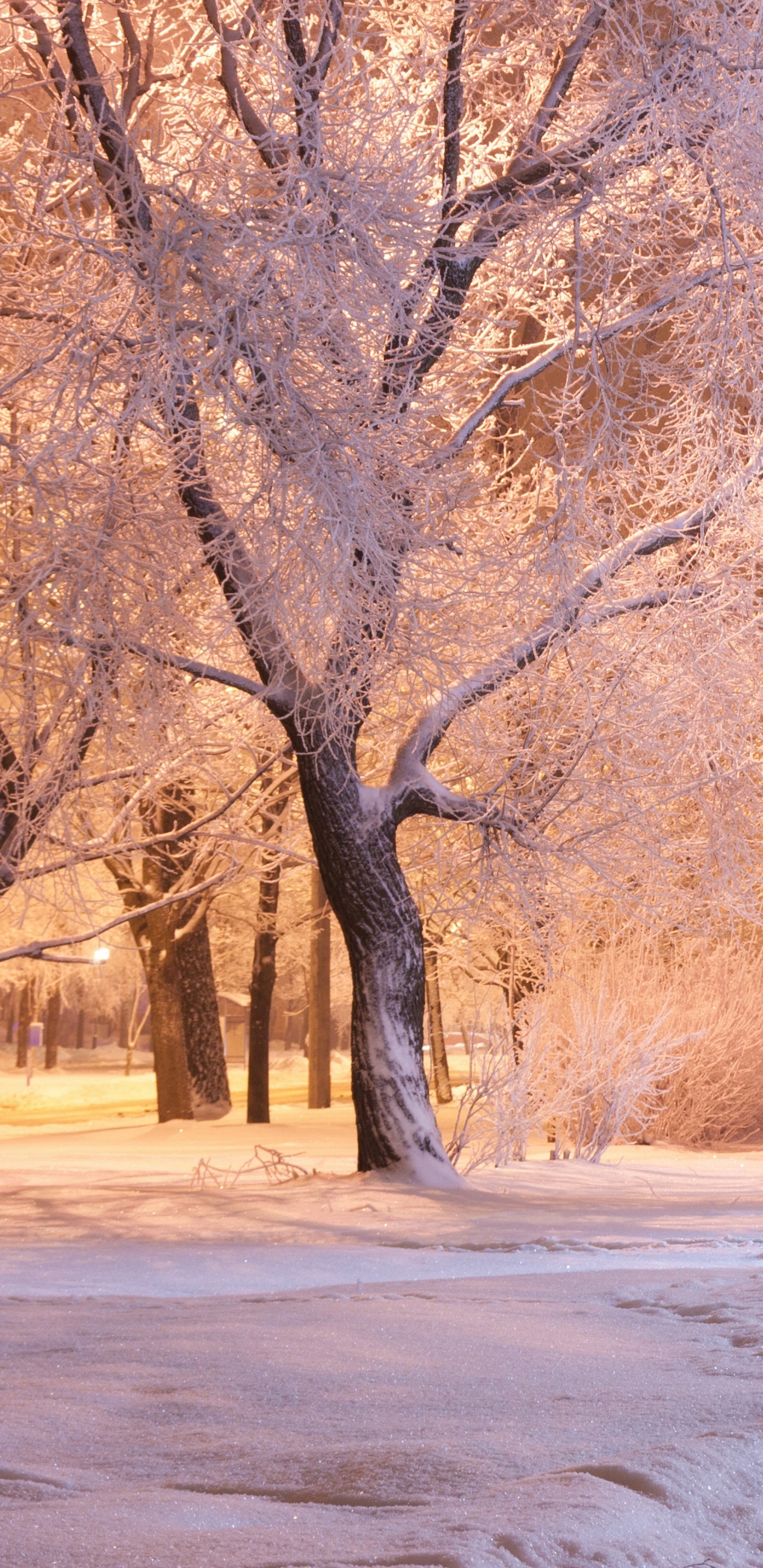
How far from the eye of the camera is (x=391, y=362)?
22.5 ft

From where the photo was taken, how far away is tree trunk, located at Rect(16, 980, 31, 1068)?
114ft

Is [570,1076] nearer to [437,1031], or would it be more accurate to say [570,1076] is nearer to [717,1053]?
[717,1053]

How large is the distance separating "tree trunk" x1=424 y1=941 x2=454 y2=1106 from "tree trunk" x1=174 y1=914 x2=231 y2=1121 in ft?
8.87

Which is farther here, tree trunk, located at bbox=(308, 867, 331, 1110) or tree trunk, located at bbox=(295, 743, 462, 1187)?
tree trunk, located at bbox=(308, 867, 331, 1110)

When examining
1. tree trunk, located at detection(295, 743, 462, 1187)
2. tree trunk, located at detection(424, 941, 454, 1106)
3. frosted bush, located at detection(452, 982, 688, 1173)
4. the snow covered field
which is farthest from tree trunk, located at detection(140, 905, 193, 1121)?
the snow covered field

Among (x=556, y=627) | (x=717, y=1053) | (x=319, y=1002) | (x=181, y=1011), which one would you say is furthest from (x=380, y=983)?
(x=319, y=1002)

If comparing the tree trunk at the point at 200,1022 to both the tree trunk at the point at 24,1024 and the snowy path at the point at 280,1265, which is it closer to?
the tree trunk at the point at 24,1024

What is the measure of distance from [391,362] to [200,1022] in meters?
13.3

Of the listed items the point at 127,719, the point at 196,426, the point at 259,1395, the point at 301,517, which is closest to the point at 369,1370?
the point at 259,1395

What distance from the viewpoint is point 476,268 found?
337 inches

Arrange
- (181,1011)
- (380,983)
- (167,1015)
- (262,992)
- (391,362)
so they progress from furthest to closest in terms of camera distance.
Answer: (262,992) < (181,1011) < (167,1015) < (380,983) < (391,362)

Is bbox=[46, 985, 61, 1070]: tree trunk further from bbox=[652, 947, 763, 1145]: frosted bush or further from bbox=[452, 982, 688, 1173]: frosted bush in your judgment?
bbox=[452, 982, 688, 1173]: frosted bush

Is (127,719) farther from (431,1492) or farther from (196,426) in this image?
(431,1492)

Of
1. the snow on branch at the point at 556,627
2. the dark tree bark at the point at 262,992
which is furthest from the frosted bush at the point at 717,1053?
the snow on branch at the point at 556,627
